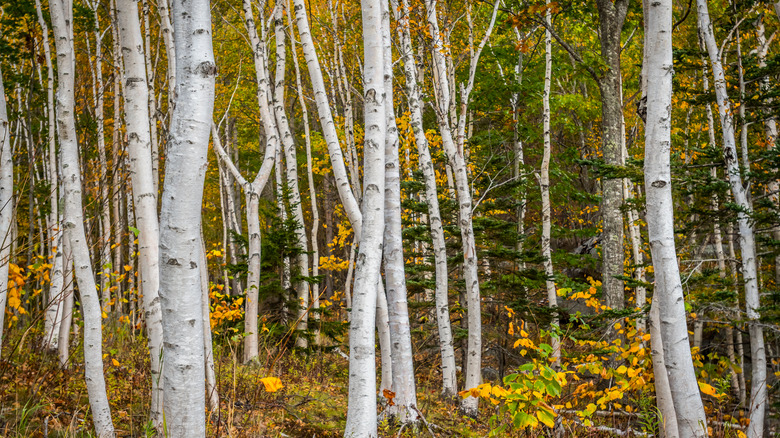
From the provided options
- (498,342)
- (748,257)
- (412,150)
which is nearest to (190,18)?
(748,257)

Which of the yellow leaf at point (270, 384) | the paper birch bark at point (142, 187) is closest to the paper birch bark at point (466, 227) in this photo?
the yellow leaf at point (270, 384)

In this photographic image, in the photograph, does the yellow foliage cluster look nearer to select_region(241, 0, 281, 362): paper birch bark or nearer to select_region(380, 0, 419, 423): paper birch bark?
select_region(241, 0, 281, 362): paper birch bark

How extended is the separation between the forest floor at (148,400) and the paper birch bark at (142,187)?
400 mm

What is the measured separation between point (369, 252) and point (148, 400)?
2525 millimetres

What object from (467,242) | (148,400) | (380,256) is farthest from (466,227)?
(148,400)

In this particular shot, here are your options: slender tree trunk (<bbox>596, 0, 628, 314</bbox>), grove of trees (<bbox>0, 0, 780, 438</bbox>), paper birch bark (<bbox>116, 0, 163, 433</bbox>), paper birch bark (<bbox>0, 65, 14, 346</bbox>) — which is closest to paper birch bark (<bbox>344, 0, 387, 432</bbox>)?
grove of trees (<bbox>0, 0, 780, 438</bbox>)

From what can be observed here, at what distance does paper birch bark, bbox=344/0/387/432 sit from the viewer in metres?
2.90

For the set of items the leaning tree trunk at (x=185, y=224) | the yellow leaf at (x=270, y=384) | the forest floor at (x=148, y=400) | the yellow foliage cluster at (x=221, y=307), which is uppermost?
the leaning tree trunk at (x=185, y=224)

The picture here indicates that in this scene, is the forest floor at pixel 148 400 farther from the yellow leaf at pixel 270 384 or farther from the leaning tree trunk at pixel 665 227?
the leaning tree trunk at pixel 665 227

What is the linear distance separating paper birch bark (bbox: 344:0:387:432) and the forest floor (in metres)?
0.61

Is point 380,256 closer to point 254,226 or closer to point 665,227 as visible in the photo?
point 665,227

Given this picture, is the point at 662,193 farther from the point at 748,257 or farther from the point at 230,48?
the point at 230,48

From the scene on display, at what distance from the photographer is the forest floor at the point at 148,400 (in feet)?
11.1

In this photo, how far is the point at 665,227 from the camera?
3.24 metres
